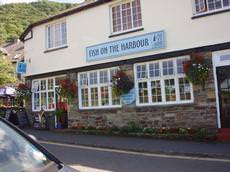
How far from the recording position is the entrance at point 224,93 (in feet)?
43.2

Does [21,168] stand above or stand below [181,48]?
below

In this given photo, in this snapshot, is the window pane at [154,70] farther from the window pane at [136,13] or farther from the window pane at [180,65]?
the window pane at [136,13]

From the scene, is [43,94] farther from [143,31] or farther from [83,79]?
[143,31]

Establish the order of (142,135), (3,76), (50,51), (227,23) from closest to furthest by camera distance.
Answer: (227,23)
(142,135)
(50,51)
(3,76)

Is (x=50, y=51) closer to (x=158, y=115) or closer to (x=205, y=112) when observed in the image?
(x=158, y=115)

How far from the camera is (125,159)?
978cm

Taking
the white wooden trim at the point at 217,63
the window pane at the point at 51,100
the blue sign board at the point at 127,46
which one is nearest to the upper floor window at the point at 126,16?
the blue sign board at the point at 127,46

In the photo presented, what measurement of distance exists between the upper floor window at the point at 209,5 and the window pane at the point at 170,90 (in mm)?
2999

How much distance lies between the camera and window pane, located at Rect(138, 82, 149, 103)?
608 inches

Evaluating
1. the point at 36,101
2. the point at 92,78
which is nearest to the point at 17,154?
the point at 92,78

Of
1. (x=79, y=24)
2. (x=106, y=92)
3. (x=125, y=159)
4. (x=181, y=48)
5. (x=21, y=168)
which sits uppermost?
(x=79, y=24)

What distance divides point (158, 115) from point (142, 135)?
4.04 feet

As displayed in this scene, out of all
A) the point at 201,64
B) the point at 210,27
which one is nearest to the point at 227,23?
the point at 210,27

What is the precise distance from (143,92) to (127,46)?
2236 mm
